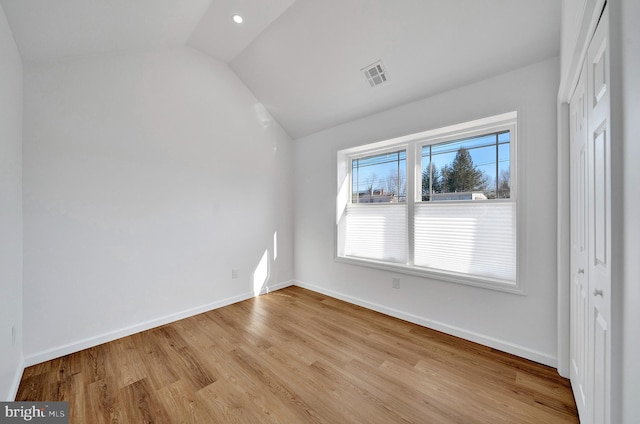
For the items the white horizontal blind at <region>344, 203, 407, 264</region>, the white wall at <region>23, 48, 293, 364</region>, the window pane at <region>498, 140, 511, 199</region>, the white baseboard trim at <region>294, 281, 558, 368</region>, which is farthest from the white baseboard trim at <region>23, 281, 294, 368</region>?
the window pane at <region>498, 140, 511, 199</region>

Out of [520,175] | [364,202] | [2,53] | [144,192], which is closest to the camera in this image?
[2,53]

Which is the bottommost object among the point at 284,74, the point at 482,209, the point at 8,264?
the point at 8,264

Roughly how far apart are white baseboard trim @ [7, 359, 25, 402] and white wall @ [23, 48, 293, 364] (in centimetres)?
12

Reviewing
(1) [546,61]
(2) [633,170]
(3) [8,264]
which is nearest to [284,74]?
(1) [546,61]

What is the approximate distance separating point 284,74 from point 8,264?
3065 millimetres

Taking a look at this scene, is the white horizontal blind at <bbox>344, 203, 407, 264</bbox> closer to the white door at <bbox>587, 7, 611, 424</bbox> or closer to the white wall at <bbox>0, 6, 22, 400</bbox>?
the white door at <bbox>587, 7, 611, 424</bbox>

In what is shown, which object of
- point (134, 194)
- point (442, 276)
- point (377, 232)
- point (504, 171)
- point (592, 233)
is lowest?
point (442, 276)

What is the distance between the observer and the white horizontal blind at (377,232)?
3.18 meters

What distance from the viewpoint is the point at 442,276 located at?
2633mm

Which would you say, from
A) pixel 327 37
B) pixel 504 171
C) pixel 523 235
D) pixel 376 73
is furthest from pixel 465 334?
pixel 327 37

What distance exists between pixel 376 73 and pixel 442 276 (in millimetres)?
2267

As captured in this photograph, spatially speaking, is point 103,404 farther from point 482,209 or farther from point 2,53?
point 482,209

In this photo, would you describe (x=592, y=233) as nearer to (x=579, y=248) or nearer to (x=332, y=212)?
(x=579, y=248)

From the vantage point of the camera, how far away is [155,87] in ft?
9.20
